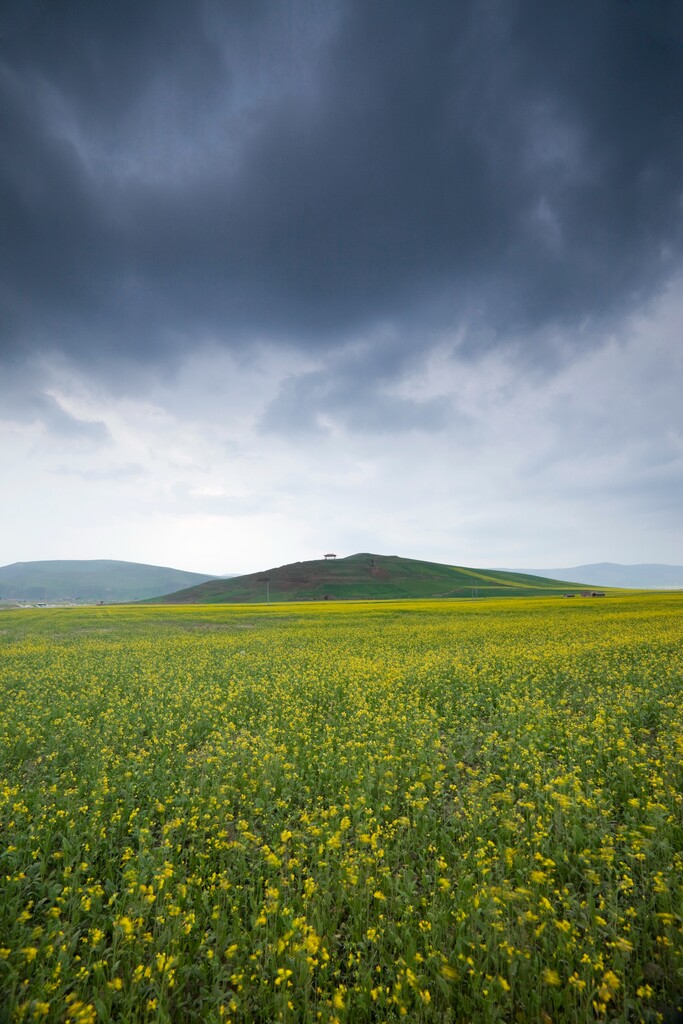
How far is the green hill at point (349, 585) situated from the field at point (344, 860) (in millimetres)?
117648

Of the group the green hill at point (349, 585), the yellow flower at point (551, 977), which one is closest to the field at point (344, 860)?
the yellow flower at point (551, 977)

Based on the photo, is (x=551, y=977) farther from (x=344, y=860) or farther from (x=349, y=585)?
(x=349, y=585)

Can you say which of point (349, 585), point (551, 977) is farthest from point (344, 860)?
point (349, 585)

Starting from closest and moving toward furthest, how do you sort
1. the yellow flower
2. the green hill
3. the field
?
the yellow flower
the field
the green hill

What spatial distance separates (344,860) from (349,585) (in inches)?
5335

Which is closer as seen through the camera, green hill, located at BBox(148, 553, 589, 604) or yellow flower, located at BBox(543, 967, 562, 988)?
yellow flower, located at BBox(543, 967, 562, 988)

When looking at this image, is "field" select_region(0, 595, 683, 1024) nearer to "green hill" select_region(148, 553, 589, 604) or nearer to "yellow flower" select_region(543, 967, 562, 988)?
"yellow flower" select_region(543, 967, 562, 988)

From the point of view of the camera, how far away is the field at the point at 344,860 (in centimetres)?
436

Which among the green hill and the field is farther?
the green hill

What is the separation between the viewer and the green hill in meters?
132

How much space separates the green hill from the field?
118 metres

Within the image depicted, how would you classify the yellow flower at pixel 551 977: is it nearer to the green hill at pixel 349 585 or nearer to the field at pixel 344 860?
the field at pixel 344 860

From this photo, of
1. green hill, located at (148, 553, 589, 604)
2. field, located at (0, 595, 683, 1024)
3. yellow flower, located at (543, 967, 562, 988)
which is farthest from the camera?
green hill, located at (148, 553, 589, 604)

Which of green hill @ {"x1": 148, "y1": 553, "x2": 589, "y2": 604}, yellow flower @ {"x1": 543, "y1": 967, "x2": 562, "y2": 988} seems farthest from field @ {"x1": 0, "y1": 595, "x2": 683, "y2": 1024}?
green hill @ {"x1": 148, "y1": 553, "x2": 589, "y2": 604}
